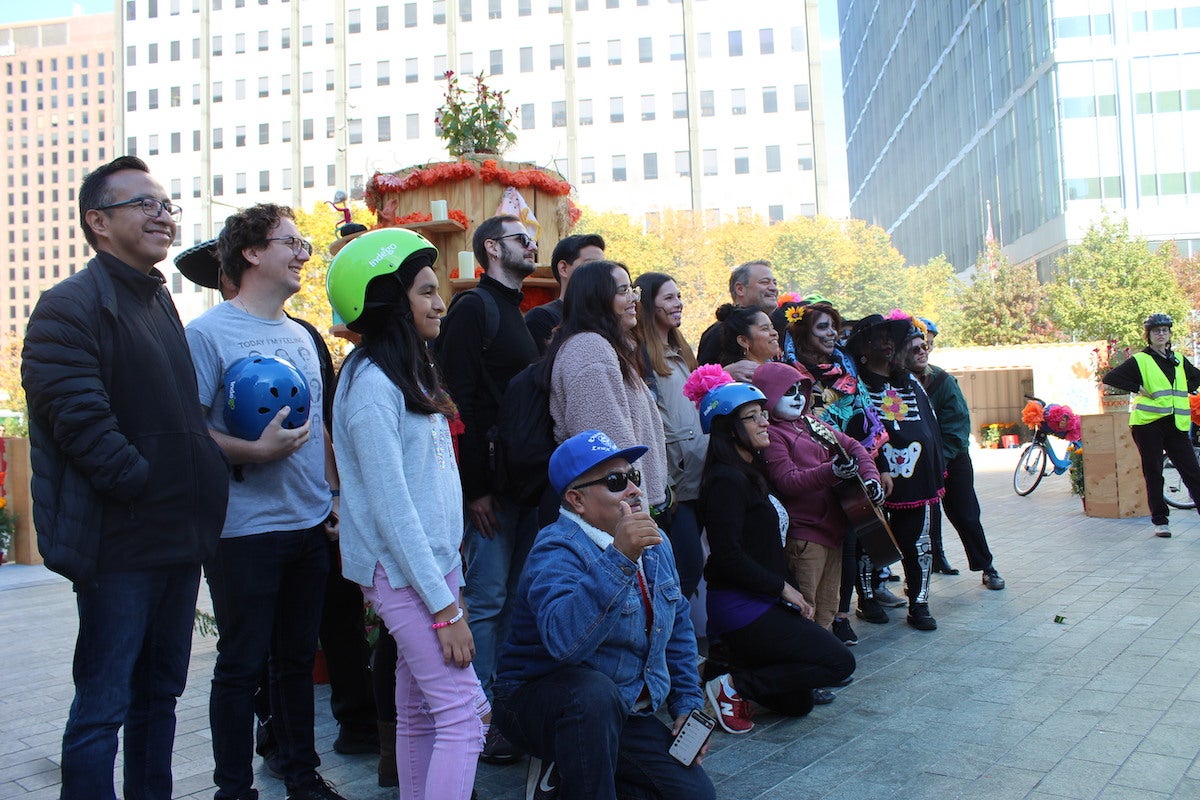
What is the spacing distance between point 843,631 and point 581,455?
11.2 feet

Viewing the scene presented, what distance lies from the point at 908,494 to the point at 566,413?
337 centimetres

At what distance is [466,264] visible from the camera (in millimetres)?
7012

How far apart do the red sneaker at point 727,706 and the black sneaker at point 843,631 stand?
5.38ft

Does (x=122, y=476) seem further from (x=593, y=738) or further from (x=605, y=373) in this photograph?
(x=605, y=373)

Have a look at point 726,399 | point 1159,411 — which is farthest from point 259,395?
point 1159,411

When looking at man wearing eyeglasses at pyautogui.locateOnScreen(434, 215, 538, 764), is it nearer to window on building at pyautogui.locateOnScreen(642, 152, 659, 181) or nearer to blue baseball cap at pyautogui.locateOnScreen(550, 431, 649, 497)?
blue baseball cap at pyautogui.locateOnScreen(550, 431, 649, 497)

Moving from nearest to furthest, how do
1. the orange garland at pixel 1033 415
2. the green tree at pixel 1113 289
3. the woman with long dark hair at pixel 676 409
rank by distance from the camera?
1. the woman with long dark hair at pixel 676 409
2. the orange garland at pixel 1033 415
3. the green tree at pixel 1113 289

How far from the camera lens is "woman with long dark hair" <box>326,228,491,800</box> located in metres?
2.84

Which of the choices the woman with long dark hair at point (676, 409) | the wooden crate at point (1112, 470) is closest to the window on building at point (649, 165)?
the wooden crate at point (1112, 470)

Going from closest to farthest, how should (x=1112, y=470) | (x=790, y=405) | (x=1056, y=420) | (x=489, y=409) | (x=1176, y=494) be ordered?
(x=489, y=409)
(x=790, y=405)
(x=1112, y=470)
(x=1176, y=494)
(x=1056, y=420)

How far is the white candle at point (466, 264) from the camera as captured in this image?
275 inches

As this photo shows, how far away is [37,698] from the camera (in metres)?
5.54

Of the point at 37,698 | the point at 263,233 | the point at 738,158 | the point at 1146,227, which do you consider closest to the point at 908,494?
Answer: the point at 263,233

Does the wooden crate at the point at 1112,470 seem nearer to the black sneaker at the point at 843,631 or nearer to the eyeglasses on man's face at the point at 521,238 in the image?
the black sneaker at the point at 843,631
